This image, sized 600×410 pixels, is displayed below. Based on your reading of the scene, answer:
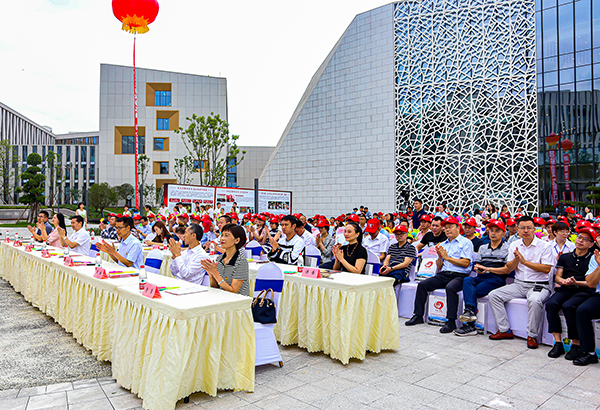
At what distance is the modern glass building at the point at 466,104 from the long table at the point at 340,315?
54.7ft

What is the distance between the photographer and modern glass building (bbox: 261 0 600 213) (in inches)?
728

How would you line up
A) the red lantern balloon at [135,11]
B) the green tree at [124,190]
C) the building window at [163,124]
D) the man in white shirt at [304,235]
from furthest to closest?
the building window at [163,124], the green tree at [124,190], the red lantern balloon at [135,11], the man in white shirt at [304,235]

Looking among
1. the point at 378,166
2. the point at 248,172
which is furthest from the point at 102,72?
the point at 378,166

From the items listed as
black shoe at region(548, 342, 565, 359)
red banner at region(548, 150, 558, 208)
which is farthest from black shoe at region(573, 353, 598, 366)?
red banner at region(548, 150, 558, 208)

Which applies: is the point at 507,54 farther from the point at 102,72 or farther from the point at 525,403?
the point at 102,72

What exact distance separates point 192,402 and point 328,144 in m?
20.4

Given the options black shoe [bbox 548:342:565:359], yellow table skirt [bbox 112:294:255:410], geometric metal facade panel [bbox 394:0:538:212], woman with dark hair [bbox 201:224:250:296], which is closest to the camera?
yellow table skirt [bbox 112:294:255:410]

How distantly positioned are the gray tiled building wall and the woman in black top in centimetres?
1634

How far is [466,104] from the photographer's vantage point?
19438 mm

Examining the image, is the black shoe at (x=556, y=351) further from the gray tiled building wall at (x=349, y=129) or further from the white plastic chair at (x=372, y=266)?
the gray tiled building wall at (x=349, y=129)

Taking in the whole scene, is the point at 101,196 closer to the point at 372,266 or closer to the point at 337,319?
the point at 372,266

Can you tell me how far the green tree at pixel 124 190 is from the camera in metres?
40.6

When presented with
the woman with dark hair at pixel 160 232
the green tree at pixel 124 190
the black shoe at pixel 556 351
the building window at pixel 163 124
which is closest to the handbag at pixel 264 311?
the black shoe at pixel 556 351

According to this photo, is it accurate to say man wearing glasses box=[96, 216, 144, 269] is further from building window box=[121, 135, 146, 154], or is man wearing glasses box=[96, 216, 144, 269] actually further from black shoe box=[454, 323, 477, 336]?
building window box=[121, 135, 146, 154]
